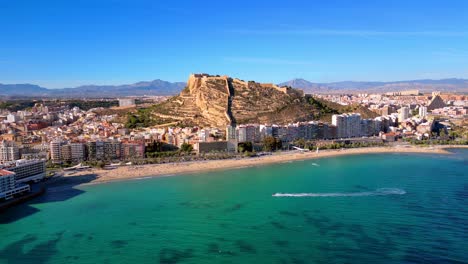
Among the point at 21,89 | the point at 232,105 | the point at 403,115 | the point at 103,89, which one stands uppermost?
the point at 103,89

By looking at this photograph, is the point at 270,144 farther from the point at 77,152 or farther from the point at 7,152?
the point at 7,152

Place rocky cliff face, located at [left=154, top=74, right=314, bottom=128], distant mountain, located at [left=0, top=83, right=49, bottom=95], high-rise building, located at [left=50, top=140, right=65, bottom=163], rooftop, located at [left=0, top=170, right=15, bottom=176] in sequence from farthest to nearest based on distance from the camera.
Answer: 1. distant mountain, located at [left=0, top=83, right=49, bottom=95]
2. rocky cliff face, located at [left=154, top=74, right=314, bottom=128]
3. high-rise building, located at [left=50, top=140, right=65, bottom=163]
4. rooftop, located at [left=0, top=170, right=15, bottom=176]

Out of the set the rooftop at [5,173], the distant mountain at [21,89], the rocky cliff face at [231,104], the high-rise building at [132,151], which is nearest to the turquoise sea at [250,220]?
the rooftop at [5,173]

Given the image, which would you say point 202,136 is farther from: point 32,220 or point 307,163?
point 32,220

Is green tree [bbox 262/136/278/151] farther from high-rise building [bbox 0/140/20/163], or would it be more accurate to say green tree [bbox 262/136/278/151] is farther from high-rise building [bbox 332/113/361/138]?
high-rise building [bbox 0/140/20/163]

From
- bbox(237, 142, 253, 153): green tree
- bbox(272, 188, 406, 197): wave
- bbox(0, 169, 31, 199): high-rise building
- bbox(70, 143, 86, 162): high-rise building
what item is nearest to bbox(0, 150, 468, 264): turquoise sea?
bbox(272, 188, 406, 197): wave

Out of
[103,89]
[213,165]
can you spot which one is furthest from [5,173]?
[103,89]

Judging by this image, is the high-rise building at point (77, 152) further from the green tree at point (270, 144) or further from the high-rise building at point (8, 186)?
the green tree at point (270, 144)

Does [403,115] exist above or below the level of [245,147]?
above
